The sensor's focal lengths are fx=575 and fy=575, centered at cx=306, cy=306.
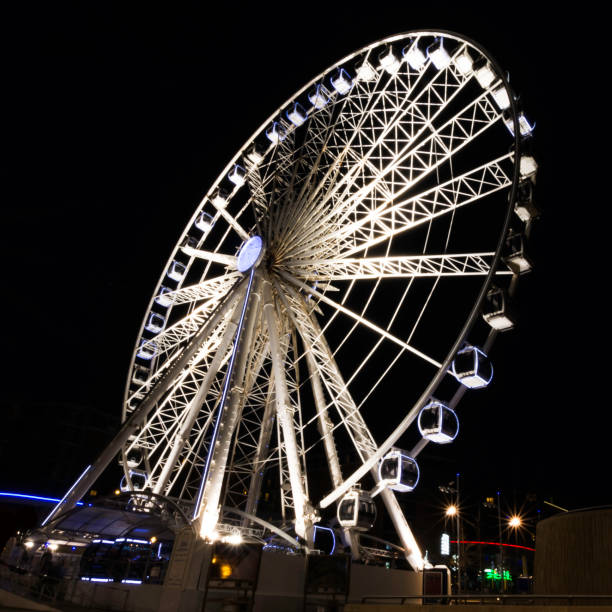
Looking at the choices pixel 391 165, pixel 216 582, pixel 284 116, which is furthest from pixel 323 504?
pixel 284 116

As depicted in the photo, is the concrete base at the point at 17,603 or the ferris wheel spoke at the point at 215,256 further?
the ferris wheel spoke at the point at 215,256

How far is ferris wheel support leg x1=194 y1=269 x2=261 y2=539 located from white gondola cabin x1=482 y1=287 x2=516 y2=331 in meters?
7.10

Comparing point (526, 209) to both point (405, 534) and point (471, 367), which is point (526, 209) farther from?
point (405, 534)

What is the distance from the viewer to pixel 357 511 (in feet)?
51.8

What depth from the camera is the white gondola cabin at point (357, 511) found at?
1578 centimetres

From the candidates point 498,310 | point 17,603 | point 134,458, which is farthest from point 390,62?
point 17,603

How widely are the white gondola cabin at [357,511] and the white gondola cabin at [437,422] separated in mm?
2771

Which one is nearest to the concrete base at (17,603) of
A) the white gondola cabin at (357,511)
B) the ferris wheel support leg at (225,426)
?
the ferris wheel support leg at (225,426)

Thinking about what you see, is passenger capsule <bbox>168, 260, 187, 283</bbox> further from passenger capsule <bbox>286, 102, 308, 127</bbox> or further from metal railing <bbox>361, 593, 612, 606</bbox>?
metal railing <bbox>361, 593, 612, 606</bbox>

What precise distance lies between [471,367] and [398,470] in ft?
11.1

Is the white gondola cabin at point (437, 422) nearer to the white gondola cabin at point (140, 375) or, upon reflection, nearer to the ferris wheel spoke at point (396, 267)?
the ferris wheel spoke at point (396, 267)

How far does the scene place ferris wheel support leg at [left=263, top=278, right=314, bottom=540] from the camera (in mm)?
15773

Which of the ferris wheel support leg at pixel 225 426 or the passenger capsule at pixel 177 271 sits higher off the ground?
the passenger capsule at pixel 177 271

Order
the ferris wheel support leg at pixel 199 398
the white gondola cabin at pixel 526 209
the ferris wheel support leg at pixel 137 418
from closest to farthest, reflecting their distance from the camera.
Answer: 1. the white gondola cabin at pixel 526 209
2. the ferris wheel support leg at pixel 137 418
3. the ferris wheel support leg at pixel 199 398
